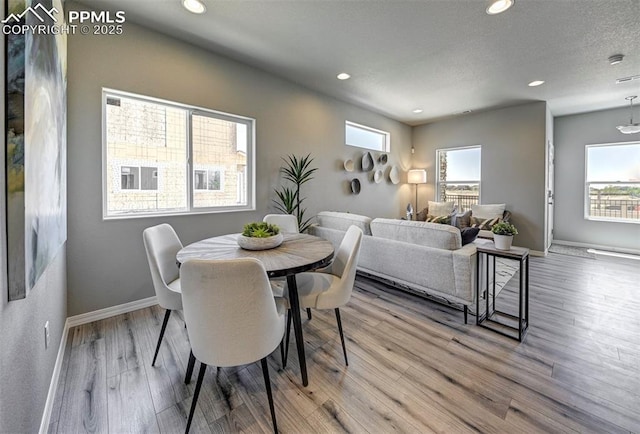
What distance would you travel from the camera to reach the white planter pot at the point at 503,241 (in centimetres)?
226

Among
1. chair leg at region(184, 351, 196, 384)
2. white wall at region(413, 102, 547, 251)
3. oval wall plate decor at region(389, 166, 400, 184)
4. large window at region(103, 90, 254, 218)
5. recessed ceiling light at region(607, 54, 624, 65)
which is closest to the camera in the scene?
chair leg at region(184, 351, 196, 384)

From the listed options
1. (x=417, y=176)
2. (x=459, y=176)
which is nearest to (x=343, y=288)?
(x=417, y=176)

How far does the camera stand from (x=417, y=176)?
20.2 feet

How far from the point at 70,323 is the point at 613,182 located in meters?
8.52

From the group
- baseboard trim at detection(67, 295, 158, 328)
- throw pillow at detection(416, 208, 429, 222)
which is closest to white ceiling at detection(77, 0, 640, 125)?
throw pillow at detection(416, 208, 429, 222)

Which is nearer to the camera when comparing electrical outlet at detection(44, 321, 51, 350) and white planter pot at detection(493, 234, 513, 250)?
electrical outlet at detection(44, 321, 51, 350)

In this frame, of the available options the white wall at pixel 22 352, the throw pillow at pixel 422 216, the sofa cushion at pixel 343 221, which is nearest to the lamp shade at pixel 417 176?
the throw pillow at pixel 422 216

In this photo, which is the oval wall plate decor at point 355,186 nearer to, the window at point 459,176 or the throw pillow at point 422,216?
the throw pillow at point 422,216

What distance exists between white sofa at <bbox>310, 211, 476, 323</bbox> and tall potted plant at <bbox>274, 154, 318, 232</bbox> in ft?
3.09

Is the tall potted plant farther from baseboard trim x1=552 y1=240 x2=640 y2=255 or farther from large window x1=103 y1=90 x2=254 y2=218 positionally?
baseboard trim x1=552 y1=240 x2=640 y2=255

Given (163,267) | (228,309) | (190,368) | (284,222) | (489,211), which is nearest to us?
(228,309)

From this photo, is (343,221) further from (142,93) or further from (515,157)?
(515,157)

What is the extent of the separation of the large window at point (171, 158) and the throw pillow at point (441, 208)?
13.2 ft

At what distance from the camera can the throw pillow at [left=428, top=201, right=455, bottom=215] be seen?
18.3ft
